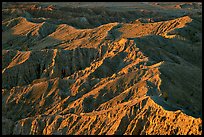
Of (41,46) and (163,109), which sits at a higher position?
(163,109)

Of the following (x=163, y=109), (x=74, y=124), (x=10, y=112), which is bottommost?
(x=10, y=112)

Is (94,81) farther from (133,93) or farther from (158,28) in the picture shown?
(158,28)

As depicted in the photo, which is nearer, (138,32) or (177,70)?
(177,70)

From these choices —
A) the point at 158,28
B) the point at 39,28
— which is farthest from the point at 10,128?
the point at 39,28

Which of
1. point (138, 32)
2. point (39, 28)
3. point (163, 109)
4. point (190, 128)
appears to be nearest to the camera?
point (190, 128)

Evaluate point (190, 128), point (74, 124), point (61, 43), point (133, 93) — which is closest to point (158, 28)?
point (61, 43)

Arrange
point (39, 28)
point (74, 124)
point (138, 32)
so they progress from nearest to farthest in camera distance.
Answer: point (74, 124) → point (138, 32) → point (39, 28)

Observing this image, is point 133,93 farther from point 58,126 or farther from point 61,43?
point 61,43
